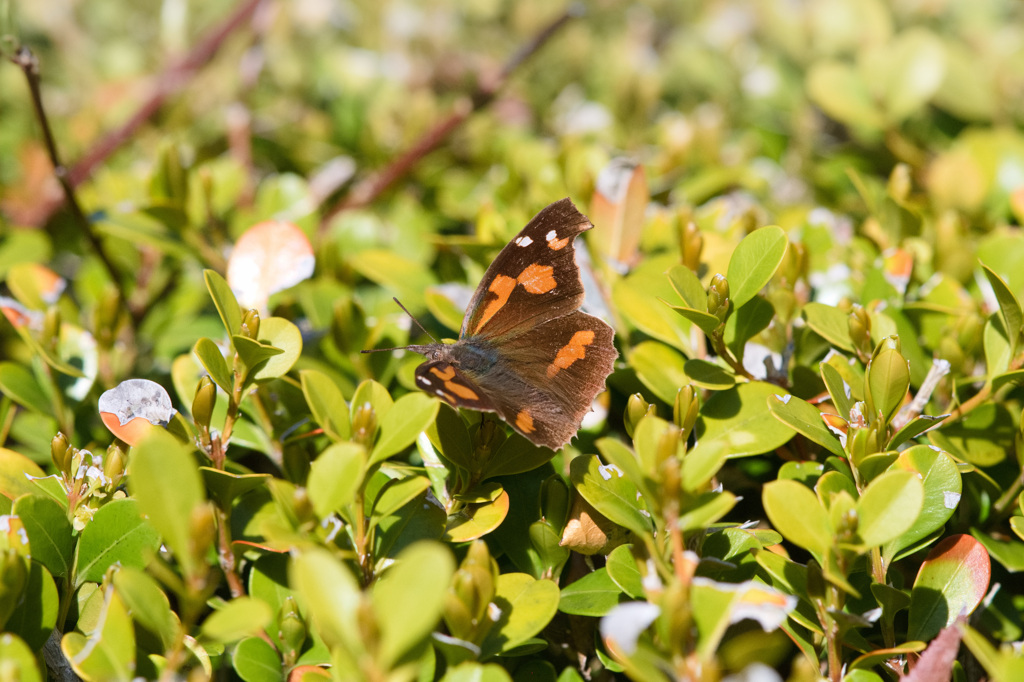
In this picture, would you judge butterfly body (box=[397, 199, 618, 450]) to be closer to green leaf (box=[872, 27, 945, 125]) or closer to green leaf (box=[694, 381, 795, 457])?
green leaf (box=[694, 381, 795, 457])

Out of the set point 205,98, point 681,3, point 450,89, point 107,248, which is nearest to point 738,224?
point 107,248

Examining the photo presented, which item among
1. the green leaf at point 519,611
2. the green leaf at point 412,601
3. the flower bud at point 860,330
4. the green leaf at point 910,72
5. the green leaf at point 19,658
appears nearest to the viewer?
the green leaf at point 412,601

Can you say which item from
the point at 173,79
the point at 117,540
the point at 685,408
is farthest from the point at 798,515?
the point at 173,79

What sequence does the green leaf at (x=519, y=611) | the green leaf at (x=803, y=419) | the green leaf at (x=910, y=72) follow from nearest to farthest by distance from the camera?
the green leaf at (x=519, y=611) < the green leaf at (x=803, y=419) < the green leaf at (x=910, y=72)

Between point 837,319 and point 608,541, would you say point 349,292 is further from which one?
point 837,319

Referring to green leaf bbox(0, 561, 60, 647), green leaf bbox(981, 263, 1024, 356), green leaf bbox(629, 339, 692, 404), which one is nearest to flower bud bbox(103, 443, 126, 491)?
green leaf bbox(0, 561, 60, 647)

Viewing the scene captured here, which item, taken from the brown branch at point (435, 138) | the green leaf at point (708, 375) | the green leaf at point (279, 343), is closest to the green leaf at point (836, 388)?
the green leaf at point (708, 375)

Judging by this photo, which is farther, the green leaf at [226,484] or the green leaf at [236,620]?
the green leaf at [226,484]

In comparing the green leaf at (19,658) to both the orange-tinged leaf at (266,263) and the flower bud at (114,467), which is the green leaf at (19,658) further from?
the orange-tinged leaf at (266,263)
